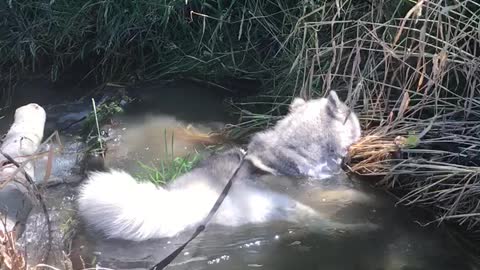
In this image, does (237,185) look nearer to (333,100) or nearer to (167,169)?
(167,169)

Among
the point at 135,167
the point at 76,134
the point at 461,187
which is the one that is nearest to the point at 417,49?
the point at 461,187

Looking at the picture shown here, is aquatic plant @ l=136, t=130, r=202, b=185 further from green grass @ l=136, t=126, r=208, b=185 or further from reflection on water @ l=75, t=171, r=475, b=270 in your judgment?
reflection on water @ l=75, t=171, r=475, b=270

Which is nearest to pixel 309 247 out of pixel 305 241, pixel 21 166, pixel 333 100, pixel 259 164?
pixel 305 241

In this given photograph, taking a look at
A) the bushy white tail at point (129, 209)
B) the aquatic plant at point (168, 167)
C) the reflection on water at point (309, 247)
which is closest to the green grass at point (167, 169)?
the aquatic plant at point (168, 167)

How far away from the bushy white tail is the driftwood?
255mm

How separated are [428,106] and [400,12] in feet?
1.91

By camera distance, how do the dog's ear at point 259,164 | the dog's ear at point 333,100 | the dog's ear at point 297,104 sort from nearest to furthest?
the dog's ear at point 259,164 → the dog's ear at point 333,100 → the dog's ear at point 297,104

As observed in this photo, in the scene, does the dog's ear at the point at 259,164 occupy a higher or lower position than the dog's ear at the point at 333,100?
lower

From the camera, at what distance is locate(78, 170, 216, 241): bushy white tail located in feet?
9.17

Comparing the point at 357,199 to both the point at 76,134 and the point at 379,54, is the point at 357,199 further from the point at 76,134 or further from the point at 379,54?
the point at 76,134

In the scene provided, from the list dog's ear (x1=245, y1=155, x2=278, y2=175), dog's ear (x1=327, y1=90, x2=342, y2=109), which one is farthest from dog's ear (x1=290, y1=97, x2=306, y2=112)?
dog's ear (x1=245, y1=155, x2=278, y2=175)

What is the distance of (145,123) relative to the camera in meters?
4.34

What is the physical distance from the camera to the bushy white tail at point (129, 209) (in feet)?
9.17

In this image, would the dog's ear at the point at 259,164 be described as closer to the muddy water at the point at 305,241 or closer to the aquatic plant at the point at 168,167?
the muddy water at the point at 305,241
